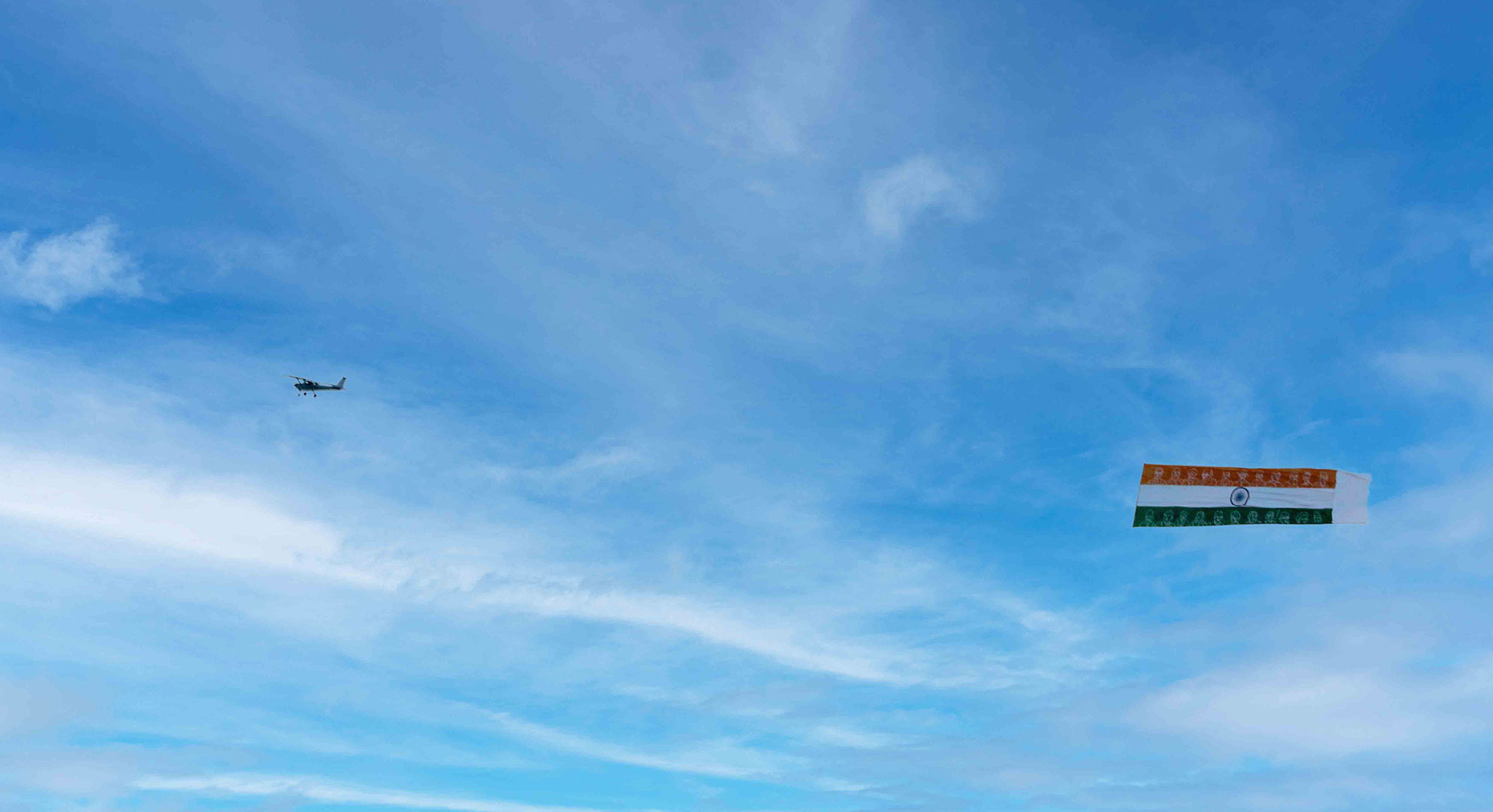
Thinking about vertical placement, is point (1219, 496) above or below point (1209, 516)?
above

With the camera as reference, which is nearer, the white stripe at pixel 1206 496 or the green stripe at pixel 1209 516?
the green stripe at pixel 1209 516

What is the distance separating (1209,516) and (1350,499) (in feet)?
45.7

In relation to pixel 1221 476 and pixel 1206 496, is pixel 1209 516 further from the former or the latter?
pixel 1221 476

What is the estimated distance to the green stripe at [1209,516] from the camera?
106062 mm

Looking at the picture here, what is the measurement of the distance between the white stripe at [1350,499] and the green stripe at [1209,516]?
11.6 ft

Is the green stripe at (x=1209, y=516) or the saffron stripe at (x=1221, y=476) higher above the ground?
the saffron stripe at (x=1221, y=476)

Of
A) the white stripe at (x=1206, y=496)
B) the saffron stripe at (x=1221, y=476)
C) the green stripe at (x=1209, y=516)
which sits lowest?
the green stripe at (x=1209, y=516)

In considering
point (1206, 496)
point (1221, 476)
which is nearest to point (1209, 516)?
point (1206, 496)

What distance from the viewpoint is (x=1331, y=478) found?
10331 centimetres

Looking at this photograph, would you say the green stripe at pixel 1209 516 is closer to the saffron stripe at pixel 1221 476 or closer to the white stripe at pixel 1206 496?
the white stripe at pixel 1206 496

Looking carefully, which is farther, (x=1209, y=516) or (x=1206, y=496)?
(x=1206, y=496)

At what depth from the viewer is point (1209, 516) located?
107062 mm

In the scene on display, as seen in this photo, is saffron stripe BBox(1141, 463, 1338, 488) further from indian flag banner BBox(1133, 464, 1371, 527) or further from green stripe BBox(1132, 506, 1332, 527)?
green stripe BBox(1132, 506, 1332, 527)

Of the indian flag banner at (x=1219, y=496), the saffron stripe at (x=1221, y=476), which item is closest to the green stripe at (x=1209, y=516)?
the indian flag banner at (x=1219, y=496)
